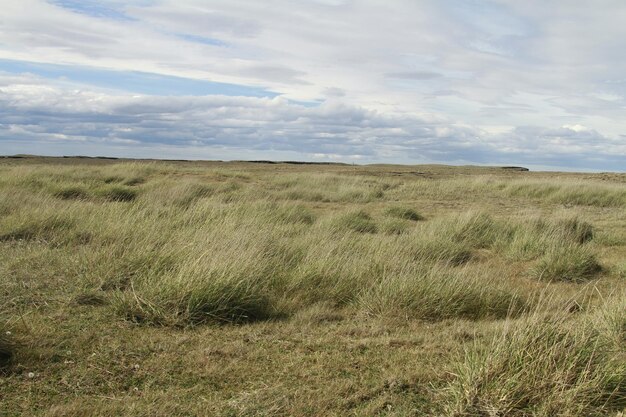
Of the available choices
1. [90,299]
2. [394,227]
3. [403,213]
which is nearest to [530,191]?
[403,213]

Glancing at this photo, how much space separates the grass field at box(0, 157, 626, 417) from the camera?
3.72 meters

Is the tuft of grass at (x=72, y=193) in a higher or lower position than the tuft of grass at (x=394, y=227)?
higher

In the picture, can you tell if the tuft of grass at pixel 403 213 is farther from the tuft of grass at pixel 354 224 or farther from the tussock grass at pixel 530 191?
the tussock grass at pixel 530 191

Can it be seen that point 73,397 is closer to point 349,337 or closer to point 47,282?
point 349,337

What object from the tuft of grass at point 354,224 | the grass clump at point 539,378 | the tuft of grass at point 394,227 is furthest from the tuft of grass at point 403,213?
the grass clump at point 539,378

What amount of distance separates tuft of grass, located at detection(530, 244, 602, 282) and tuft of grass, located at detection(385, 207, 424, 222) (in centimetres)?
643

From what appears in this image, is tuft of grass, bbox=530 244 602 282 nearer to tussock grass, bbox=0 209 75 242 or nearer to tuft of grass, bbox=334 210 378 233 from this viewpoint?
tuft of grass, bbox=334 210 378 233

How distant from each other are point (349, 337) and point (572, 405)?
212 cm

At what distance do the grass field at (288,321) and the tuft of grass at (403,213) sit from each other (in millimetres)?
4330

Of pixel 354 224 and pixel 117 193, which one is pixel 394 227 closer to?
pixel 354 224

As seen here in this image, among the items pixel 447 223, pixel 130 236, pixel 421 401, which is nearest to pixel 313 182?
pixel 447 223

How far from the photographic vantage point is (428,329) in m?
5.59

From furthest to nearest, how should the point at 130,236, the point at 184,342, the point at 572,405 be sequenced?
the point at 130,236, the point at 184,342, the point at 572,405

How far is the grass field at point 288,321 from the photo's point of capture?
3719 millimetres
